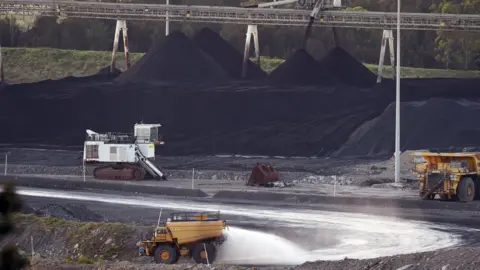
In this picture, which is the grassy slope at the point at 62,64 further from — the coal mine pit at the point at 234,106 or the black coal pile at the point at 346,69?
the coal mine pit at the point at 234,106

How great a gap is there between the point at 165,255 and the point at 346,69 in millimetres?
45868

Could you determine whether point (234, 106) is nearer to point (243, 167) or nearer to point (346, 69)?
point (346, 69)

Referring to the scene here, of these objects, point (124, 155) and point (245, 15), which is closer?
point (124, 155)

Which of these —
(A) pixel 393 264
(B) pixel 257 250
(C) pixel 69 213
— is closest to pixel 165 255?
(B) pixel 257 250

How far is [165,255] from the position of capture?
1931cm

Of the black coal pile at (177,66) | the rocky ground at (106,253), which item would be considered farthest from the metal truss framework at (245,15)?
the rocky ground at (106,253)

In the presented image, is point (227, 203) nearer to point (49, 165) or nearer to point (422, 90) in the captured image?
point (49, 165)

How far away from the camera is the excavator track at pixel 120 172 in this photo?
41.8 meters

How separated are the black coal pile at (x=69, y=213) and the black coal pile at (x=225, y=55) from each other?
3548 cm

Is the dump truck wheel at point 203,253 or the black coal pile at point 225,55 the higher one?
the black coal pile at point 225,55

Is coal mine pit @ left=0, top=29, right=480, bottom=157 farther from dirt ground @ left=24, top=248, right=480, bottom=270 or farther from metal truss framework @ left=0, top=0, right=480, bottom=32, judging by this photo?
dirt ground @ left=24, top=248, right=480, bottom=270

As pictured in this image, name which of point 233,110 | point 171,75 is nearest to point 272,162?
point 233,110

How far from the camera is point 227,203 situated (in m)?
32.4

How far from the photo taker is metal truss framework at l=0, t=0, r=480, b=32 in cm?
6562
